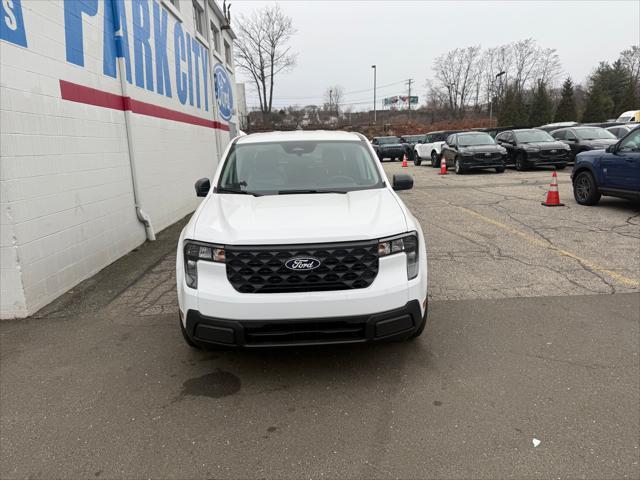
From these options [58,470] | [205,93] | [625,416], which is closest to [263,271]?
[58,470]

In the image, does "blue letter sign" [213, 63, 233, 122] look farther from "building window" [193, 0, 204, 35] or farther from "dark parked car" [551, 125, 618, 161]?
"dark parked car" [551, 125, 618, 161]

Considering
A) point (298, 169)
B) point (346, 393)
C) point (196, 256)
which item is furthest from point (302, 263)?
point (298, 169)

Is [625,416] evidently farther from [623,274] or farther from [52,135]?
[52,135]

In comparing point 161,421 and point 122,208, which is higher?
point 122,208

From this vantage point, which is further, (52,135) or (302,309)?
(52,135)

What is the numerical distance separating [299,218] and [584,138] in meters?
18.2

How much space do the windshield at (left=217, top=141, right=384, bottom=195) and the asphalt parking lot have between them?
145 cm

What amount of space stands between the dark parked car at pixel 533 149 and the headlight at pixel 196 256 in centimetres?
1689

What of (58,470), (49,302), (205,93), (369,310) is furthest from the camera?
(205,93)

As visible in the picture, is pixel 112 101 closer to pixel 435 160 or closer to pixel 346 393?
pixel 346 393

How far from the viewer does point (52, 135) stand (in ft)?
17.1

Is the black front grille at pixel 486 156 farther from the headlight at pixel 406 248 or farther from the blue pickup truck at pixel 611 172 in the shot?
the headlight at pixel 406 248

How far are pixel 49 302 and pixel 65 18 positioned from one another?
347 centimetres

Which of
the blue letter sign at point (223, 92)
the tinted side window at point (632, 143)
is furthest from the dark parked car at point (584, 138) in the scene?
the blue letter sign at point (223, 92)
